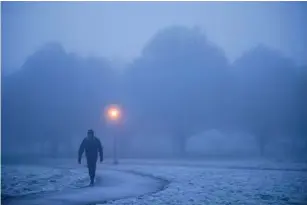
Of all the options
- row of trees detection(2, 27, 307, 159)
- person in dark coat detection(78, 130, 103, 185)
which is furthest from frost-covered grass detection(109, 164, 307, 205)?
row of trees detection(2, 27, 307, 159)

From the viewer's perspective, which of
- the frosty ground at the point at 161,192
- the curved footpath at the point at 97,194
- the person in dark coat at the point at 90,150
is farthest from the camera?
the person in dark coat at the point at 90,150

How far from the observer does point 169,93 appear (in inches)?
1650

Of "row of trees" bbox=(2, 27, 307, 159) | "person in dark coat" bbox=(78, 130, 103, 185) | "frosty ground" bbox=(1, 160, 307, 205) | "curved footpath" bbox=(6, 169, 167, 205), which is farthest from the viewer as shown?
"row of trees" bbox=(2, 27, 307, 159)

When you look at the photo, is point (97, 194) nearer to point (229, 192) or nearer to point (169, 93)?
point (229, 192)

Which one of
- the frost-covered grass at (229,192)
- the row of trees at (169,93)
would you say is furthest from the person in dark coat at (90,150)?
the row of trees at (169,93)

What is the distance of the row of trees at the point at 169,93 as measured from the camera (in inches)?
1606

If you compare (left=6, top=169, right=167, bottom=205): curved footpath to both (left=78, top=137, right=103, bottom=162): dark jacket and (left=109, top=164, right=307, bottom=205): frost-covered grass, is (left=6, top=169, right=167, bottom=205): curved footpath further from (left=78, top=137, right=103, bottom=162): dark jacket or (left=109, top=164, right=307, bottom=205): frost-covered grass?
(left=78, top=137, right=103, bottom=162): dark jacket

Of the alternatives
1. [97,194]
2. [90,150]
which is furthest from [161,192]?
[90,150]

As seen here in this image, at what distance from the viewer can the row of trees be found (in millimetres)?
40781

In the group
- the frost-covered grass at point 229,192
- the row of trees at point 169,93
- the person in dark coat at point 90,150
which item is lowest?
the frost-covered grass at point 229,192

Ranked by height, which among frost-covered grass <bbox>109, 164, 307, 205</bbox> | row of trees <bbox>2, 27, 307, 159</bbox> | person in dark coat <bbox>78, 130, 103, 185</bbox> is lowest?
frost-covered grass <bbox>109, 164, 307, 205</bbox>

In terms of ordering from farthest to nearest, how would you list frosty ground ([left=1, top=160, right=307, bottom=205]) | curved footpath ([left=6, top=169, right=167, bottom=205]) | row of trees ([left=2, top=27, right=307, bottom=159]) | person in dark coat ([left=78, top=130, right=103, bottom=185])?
row of trees ([left=2, top=27, right=307, bottom=159]), person in dark coat ([left=78, top=130, right=103, bottom=185]), frosty ground ([left=1, top=160, right=307, bottom=205]), curved footpath ([left=6, top=169, right=167, bottom=205])

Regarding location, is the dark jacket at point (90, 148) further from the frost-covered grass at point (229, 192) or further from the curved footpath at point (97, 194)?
the frost-covered grass at point (229, 192)

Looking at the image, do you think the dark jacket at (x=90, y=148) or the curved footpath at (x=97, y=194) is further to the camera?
the dark jacket at (x=90, y=148)
